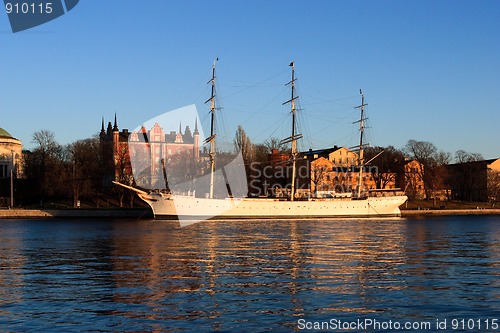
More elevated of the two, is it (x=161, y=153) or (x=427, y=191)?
(x=161, y=153)

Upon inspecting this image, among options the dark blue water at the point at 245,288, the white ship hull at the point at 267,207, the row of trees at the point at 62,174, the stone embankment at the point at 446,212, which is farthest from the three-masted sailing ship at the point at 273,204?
the dark blue water at the point at 245,288

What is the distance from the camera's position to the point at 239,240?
147ft

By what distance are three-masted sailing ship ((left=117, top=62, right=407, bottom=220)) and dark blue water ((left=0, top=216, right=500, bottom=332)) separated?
146ft

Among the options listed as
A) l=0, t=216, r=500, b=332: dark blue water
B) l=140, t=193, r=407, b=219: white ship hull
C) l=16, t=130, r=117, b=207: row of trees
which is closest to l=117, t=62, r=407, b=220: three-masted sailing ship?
l=140, t=193, r=407, b=219: white ship hull

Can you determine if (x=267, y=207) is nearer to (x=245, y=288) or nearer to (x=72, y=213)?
(x=72, y=213)

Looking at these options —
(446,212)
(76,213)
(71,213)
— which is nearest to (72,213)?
(71,213)

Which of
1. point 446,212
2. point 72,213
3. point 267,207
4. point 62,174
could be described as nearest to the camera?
point 72,213

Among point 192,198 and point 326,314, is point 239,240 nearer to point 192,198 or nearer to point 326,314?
point 326,314

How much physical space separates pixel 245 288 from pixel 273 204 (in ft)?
221

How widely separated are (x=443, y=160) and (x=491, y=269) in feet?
373

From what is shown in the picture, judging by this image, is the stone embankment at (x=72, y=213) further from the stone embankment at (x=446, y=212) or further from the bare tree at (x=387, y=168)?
the bare tree at (x=387, y=168)

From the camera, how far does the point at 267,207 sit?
292 feet

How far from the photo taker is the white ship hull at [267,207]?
8306 centimetres

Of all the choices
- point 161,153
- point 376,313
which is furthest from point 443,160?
point 376,313
